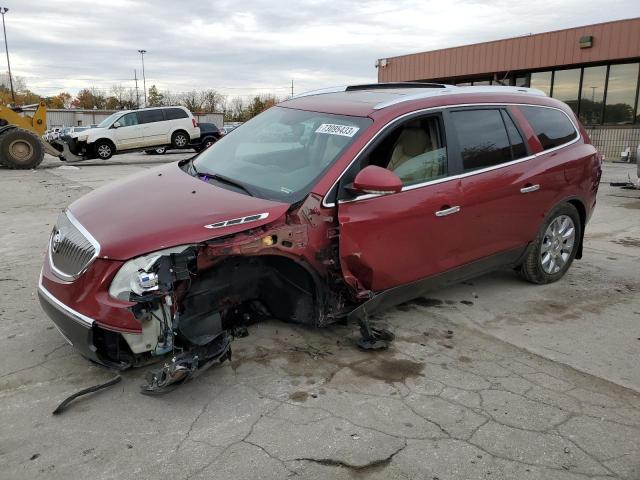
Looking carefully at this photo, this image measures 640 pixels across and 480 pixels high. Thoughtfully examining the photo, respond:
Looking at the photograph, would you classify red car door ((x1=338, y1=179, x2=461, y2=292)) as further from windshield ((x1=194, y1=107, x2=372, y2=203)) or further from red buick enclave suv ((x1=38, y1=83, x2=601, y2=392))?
windshield ((x1=194, y1=107, x2=372, y2=203))

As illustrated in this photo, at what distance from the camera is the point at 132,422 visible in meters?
2.79

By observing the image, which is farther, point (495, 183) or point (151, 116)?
point (151, 116)

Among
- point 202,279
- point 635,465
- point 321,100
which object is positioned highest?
point 321,100

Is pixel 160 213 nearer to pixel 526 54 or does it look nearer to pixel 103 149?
pixel 103 149

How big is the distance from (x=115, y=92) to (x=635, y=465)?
116 metres

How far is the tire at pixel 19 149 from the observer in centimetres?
1622

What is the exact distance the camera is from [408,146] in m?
3.86

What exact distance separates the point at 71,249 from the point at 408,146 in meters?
2.39

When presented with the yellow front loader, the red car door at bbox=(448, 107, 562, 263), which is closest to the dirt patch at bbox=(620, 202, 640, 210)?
the red car door at bbox=(448, 107, 562, 263)

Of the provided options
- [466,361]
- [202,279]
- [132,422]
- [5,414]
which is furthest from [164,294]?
[466,361]

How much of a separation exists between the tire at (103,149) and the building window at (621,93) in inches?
728

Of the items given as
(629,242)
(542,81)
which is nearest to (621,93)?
(542,81)

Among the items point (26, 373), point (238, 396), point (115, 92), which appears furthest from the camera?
point (115, 92)

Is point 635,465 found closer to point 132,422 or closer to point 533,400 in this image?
point 533,400
